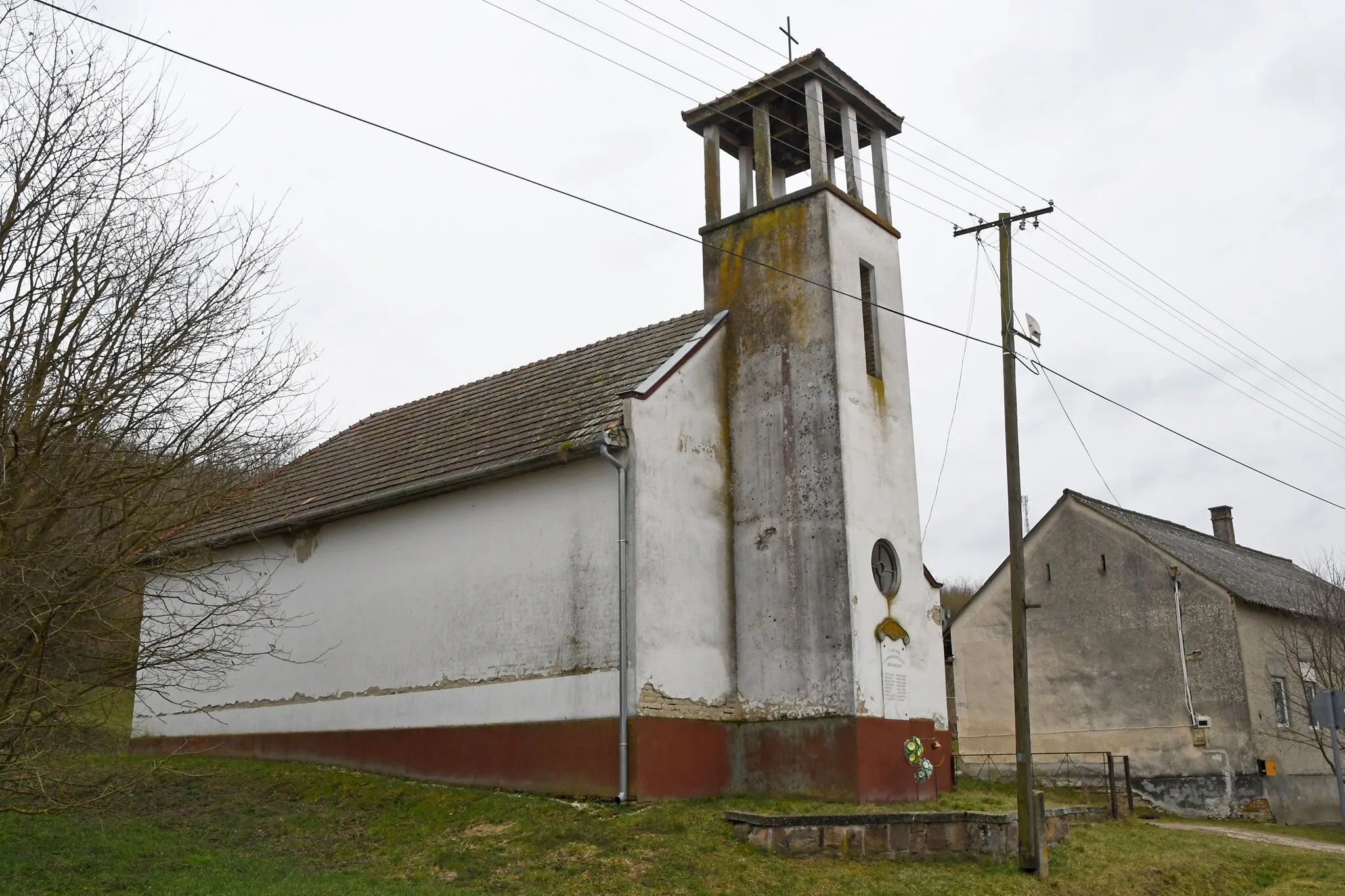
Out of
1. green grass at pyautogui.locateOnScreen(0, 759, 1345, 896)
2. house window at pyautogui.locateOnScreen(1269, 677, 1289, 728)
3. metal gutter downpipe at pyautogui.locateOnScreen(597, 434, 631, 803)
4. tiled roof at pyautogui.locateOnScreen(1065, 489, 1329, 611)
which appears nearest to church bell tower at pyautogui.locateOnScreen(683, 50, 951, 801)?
green grass at pyautogui.locateOnScreen(0, 759, 1345, 896)

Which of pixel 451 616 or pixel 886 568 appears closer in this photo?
pixel 886 568

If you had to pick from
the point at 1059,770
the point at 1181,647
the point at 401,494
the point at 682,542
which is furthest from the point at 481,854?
the point at 1181,647

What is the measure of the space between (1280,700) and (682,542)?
16659 mm

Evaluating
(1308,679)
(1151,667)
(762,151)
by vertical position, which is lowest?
(1308,679)

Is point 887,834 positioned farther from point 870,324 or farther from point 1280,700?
point 1280,700

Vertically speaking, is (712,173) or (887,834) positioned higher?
(712,173)

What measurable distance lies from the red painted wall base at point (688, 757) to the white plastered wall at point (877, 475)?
2.18ft

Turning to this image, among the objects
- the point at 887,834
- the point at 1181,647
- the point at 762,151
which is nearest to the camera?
the point at 887,834

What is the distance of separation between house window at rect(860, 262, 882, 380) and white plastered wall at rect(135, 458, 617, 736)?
503 centimetres

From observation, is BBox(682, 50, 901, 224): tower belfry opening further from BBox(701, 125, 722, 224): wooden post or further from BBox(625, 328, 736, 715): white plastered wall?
BBox(625, 328, 736, 715): white plastered wall

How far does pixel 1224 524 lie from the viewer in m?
34.5

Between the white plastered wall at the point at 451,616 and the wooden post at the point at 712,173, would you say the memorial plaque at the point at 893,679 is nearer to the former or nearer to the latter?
the white plastered wall at the point at 451,616

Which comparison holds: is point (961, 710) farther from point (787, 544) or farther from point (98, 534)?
point (98, 534)

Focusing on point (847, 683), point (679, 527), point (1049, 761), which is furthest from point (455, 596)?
point (1049, 761)
